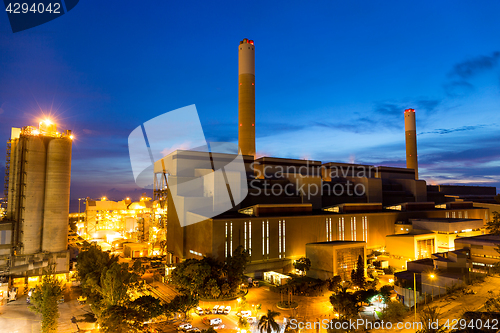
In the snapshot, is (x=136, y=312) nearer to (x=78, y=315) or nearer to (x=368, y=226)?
(x=78, y=315)

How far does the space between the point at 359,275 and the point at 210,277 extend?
19.3 metres

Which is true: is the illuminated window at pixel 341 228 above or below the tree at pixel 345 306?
above

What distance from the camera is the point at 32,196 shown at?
4509cm

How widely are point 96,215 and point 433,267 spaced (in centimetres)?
9317

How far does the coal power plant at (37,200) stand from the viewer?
4388 cm

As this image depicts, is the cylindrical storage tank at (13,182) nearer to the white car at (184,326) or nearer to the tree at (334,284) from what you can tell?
the white car at (184,326)

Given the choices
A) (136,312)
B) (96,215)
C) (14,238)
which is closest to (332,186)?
(136,312)

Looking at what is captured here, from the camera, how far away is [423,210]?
67812 millimetres

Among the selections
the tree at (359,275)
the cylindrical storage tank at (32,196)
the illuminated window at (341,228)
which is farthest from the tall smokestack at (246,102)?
the cylindrical storage tank at (32,196)

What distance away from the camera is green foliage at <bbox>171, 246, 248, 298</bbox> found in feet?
115

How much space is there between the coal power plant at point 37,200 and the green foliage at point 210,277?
2166 cm

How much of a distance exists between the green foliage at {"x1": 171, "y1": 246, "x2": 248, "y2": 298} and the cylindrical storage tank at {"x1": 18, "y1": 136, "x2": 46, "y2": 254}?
77.9ft

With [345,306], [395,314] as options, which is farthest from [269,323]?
[395,314]

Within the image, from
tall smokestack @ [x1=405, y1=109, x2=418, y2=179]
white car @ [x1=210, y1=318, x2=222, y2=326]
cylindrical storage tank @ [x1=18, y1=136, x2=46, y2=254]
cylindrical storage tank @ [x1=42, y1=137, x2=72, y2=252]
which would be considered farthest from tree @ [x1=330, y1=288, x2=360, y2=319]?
tall smokestack @ [x1=405, y1=109, x2=418, y2=179]
